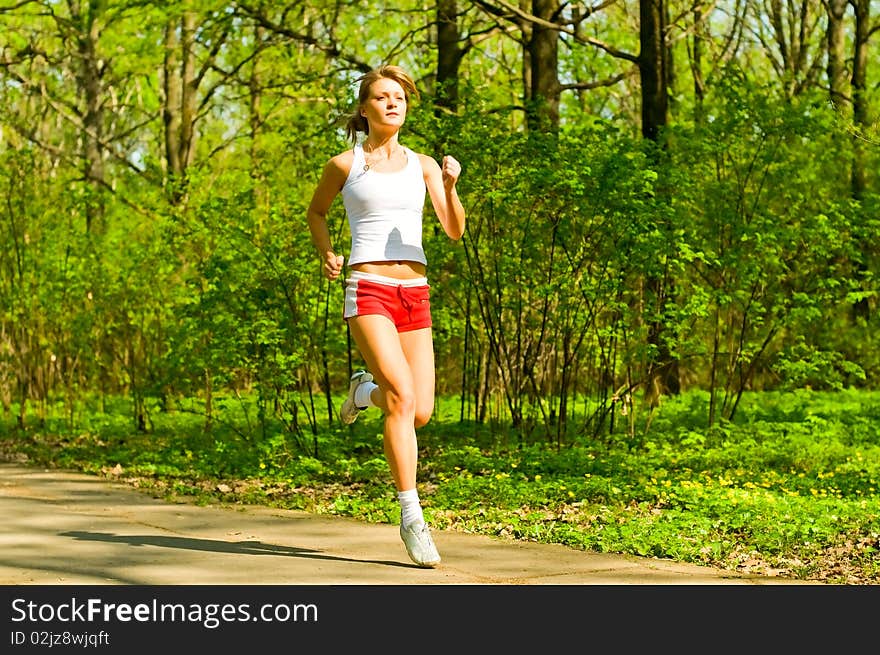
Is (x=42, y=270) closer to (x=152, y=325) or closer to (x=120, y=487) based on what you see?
(x=152, y=325)

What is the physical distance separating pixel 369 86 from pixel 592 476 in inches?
166

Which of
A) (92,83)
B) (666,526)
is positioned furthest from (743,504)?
(92,83)

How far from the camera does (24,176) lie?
13188 mm

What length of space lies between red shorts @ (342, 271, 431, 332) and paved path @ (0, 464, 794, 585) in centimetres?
111

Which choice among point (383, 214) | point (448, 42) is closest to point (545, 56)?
point (448, 42)

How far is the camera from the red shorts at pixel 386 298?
5625 millimetres

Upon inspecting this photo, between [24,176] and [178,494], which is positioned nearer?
[178,494]

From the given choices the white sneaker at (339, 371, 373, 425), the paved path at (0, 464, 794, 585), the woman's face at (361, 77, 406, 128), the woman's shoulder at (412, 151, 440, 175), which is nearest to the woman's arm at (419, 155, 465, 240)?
the woman's shoulder at (412, 151, 440, 175)

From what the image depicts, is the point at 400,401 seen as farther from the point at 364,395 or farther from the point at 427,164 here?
the point at 427,164

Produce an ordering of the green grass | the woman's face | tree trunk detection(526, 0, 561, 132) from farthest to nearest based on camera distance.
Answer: tree trunk detection(526, 0, 561, 132) → the green grass → the woman's face

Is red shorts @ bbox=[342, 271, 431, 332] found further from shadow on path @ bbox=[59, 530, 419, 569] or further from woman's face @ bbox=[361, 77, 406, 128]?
shadow on path @ bbox=[59, 530, 419, 569]

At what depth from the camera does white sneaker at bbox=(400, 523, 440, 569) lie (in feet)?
18.6

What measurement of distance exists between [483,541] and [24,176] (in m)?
8.26

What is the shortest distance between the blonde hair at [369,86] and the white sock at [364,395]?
114 centimetres
